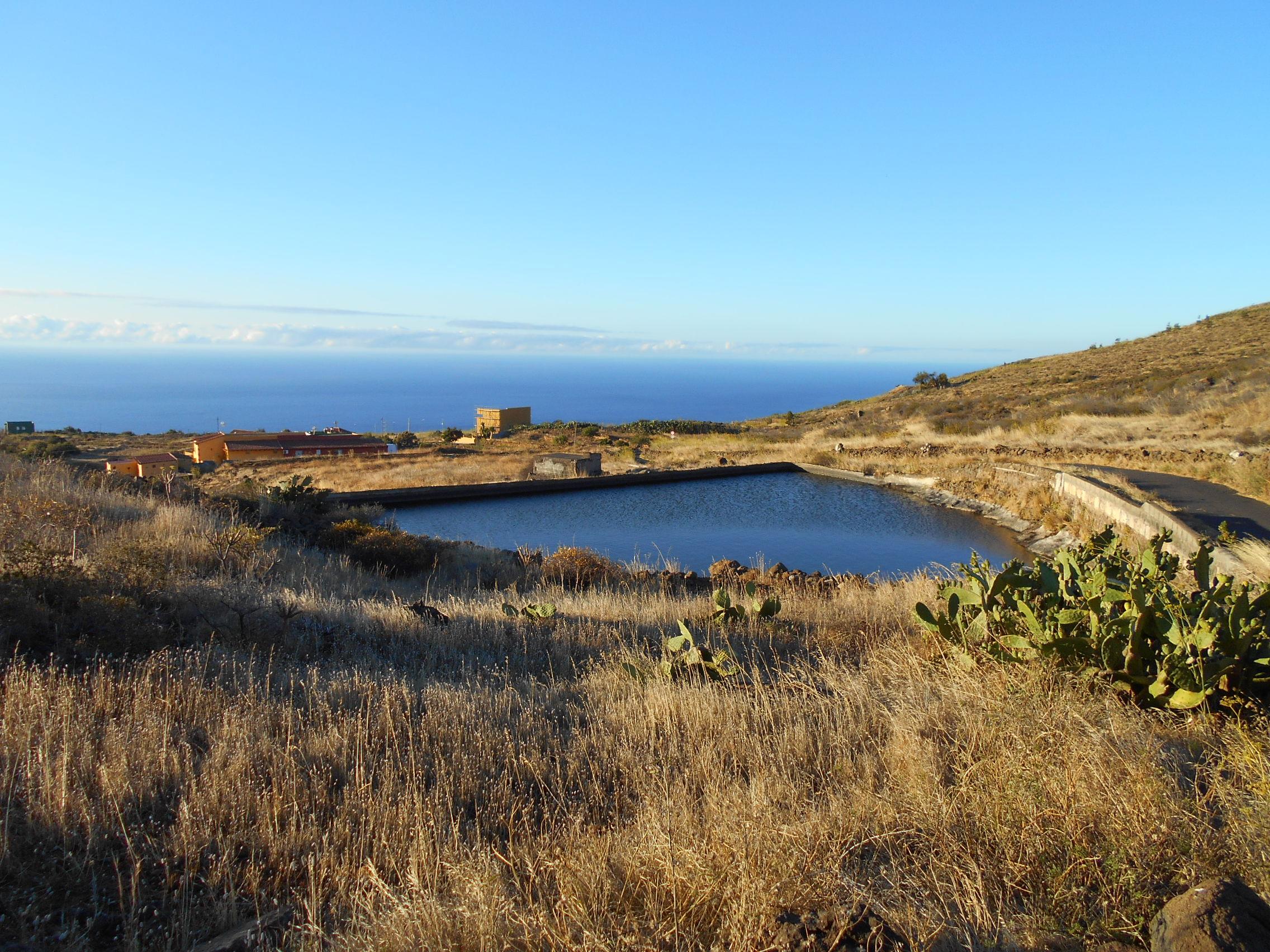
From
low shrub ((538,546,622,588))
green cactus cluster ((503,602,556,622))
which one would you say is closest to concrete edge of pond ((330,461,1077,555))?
low shrub ((538,546,622,588))

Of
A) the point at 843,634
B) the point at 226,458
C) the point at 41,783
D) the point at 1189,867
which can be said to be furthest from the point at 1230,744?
the point at 226,458

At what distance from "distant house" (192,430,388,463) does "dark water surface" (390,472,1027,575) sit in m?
15.6

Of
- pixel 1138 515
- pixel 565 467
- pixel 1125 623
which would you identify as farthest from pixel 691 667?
pixel 565 467

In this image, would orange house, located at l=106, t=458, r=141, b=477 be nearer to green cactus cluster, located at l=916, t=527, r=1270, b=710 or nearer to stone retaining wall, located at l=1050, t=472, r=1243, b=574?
green cactus cluster, located at l=916, t=527, r=1270, b=710

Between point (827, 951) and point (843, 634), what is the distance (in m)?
3.91

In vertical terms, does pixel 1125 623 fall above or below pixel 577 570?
above

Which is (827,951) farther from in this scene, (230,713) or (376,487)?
(376,487)

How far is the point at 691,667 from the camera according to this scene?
458 cm

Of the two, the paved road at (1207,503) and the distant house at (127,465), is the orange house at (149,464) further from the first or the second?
the paved road at (1207,503)

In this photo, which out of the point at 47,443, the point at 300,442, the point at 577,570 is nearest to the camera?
the point at 577,570

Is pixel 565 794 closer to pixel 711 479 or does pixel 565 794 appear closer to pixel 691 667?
pixel 691 667

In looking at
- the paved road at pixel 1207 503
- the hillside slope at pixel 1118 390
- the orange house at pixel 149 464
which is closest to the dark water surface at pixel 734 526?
the paved road at pixel 1207 503

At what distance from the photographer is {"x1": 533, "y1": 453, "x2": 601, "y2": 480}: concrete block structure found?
71.4ft

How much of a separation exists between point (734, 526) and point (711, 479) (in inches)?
245
